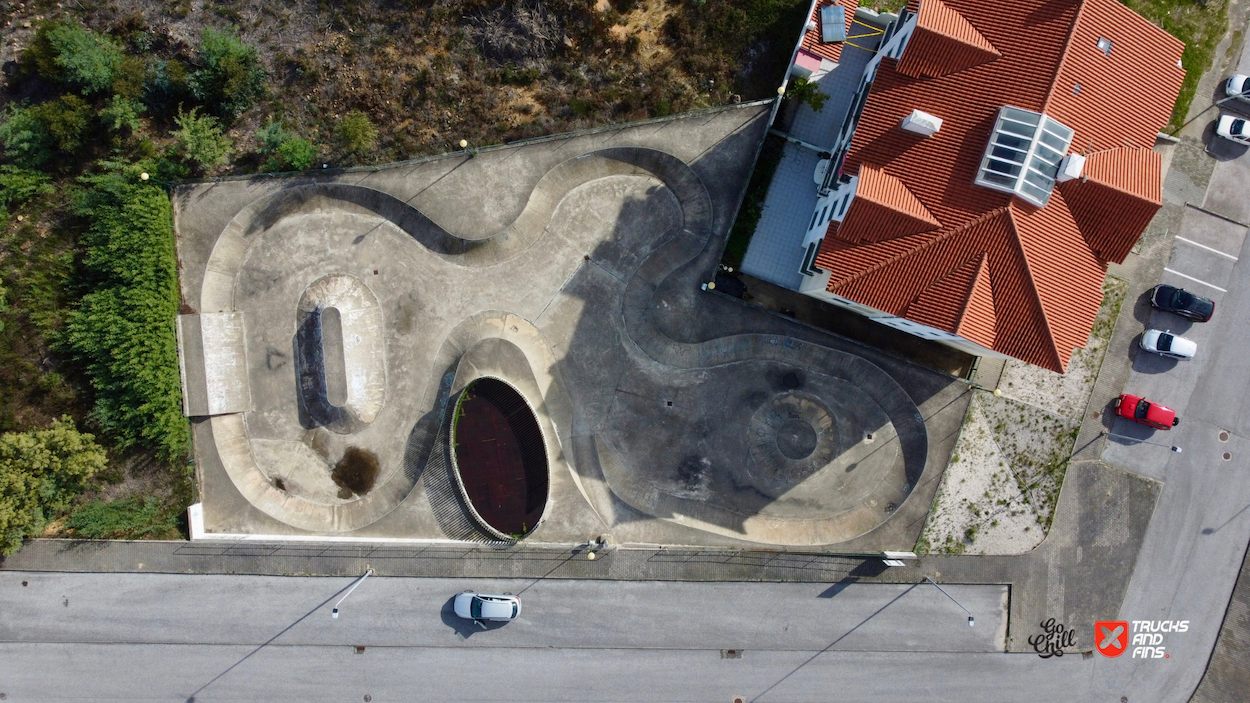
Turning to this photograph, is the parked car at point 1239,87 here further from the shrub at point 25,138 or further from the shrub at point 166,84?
the shrub at point 25,138

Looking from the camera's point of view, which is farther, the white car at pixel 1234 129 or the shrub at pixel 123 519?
the white car at pixel 1234 129

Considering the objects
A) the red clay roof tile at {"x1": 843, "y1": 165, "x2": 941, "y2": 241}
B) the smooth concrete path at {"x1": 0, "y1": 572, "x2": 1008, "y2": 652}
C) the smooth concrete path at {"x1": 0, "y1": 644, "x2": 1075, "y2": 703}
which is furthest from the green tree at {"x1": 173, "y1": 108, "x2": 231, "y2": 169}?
the red clay roof tile at {"x1": 843, "y1": 165, "x2": 941, "y2": 241}

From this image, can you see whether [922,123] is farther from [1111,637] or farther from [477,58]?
[1111,637]

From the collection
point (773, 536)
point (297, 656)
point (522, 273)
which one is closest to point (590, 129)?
point (522, 273)

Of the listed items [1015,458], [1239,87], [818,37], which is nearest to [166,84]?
[818,37]

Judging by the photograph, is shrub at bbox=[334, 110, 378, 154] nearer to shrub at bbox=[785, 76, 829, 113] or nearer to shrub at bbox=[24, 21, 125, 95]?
shrub at bbox=[24, 21, 125, 95]

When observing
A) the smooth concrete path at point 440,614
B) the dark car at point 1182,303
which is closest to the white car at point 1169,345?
the dark car at point 1182,303

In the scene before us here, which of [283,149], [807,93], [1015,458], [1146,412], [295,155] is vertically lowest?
[1015,458]

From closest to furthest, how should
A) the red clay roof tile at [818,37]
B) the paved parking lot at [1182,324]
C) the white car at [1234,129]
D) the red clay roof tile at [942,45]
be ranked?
the red clay roof tile at [942,45] < the red clay roof tile at [818,37] < the white car at [1234,129] < the paved parking lot at [1182,324]
